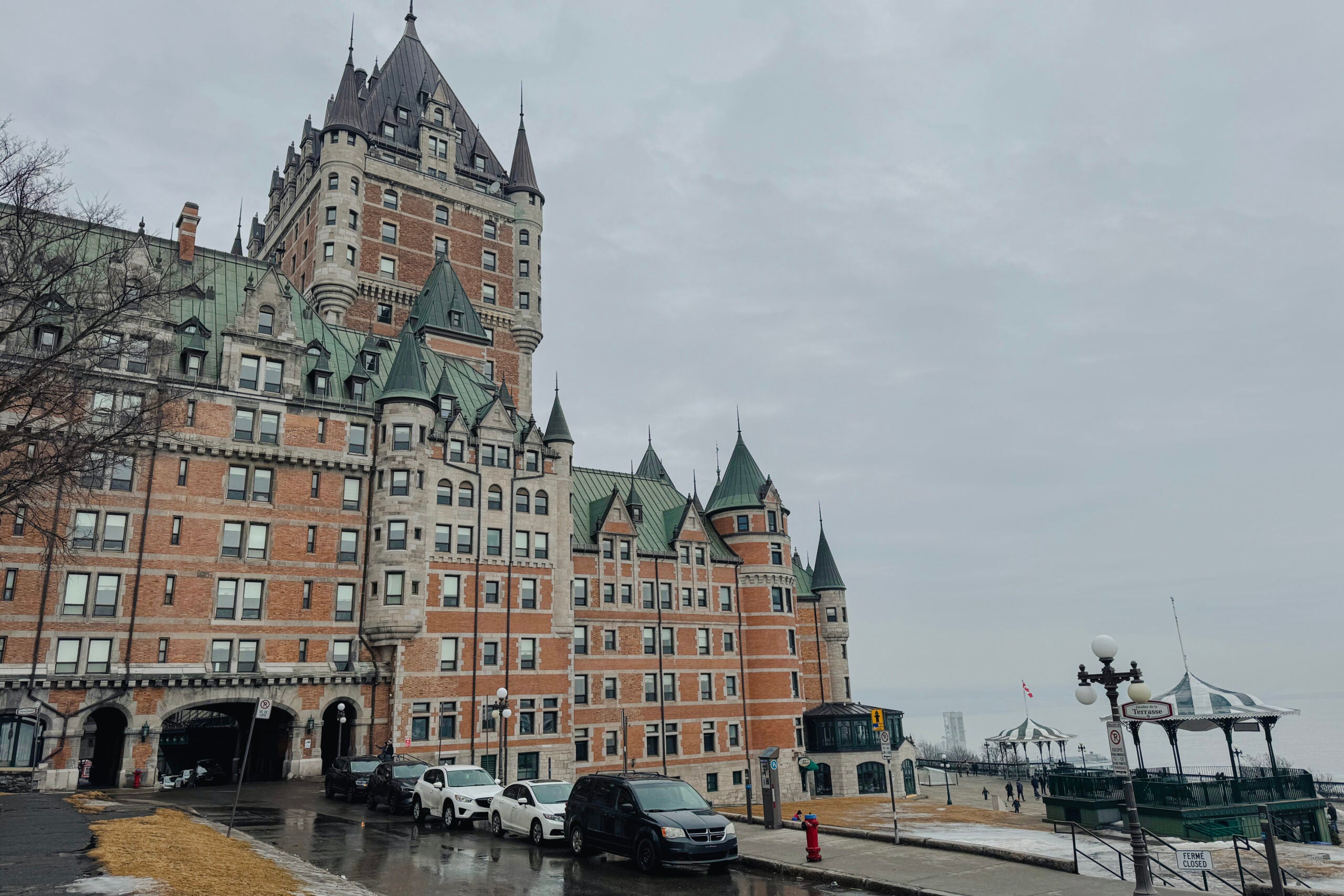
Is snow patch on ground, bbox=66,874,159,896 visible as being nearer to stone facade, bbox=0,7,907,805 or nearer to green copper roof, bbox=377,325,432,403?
stone facade, bbox=0,7,907,805

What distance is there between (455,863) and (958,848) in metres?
11.0

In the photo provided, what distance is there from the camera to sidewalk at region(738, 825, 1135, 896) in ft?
51.6

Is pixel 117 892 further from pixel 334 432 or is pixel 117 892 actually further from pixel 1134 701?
pixel 334 432

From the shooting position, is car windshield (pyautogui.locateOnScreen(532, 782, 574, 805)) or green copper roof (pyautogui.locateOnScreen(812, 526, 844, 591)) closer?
car windshield (pyautogui.locateOnScreen(532, 782, 574, 805))

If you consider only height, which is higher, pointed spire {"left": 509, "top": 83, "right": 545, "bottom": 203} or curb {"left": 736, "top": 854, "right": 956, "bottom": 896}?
pointed spire {"left": 509, "top": 83, "right": 545, "bottom": 203}

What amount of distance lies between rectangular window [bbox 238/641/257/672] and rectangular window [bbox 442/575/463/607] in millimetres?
9516

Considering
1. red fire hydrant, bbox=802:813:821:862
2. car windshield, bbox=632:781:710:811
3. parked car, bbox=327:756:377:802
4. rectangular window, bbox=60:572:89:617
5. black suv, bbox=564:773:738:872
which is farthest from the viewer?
rectangular window, bbox=60:572:89:617

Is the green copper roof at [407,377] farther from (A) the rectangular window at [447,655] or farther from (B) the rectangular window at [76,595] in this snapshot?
(B) the rectangular window at [76,595]

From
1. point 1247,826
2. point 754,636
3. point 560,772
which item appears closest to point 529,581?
point 560,772

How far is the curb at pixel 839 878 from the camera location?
15883 millimetres

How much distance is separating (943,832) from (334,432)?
35.4 metres

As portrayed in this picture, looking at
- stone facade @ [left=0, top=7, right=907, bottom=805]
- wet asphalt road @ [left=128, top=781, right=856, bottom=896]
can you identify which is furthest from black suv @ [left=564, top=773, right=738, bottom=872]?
stone facade @ [left=0, top=7, right=907, bottom=805]

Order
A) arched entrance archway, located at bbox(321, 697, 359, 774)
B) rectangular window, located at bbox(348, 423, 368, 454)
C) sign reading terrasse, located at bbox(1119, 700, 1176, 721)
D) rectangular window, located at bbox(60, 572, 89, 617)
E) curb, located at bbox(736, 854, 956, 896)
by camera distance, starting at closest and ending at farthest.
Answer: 1. curb, located at bbox(736, 854, 956, 896)
2. sign reading terrasse, located at bbox(1119, 700, 1176, 721)
3. rectangular window, located at bbox(60, 572, 89, 617)
4. arched entrance archway, located at bbox(321, 697, 359, 774)
5. rectangular window, located at bbox(348, 423, 368, 454)

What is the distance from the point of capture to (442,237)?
6900 centimetres
